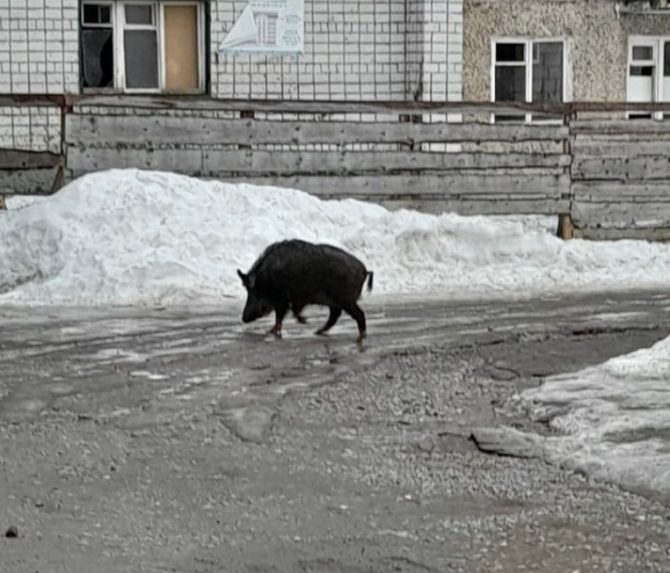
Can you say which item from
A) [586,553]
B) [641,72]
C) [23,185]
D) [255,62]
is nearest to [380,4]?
[255,62]

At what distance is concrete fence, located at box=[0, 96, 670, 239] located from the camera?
54.6 ft

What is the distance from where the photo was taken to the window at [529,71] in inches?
840

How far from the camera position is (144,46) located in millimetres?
20266

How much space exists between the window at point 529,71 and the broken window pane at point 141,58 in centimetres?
551

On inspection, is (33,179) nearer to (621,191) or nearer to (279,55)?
(279,55)

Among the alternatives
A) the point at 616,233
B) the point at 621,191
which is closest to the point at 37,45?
the point at 621,191

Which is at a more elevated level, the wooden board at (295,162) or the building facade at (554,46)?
the building facade at (554,46)

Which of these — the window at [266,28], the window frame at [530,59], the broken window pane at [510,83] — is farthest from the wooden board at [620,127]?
the window at [266,28]

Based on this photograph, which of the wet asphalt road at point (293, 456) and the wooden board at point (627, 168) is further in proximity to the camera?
the wooden board at point (627, 168)

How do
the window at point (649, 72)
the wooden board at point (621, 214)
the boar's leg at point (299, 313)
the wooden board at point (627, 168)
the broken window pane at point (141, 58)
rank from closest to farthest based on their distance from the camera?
the boar's leg at point (299, 313) → the wooden board at point (621, 214) → the wooden board at point (627, 168) → the broken window pane at point (141, 58) → the window at point (649, 72)

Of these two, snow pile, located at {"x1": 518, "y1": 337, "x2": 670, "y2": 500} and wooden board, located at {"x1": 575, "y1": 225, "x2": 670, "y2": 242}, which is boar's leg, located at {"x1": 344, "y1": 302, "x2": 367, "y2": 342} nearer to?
snow pile, located at {"x1": 518, "y1": 337, "x2": 670, "y2": 500}

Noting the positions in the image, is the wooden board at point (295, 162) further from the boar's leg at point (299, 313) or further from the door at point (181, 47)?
the boar's leg at point (299, 313)

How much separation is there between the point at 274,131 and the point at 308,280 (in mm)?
6583

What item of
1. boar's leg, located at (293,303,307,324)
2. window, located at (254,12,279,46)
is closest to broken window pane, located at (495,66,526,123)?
window, located at (254,12,279,46)
